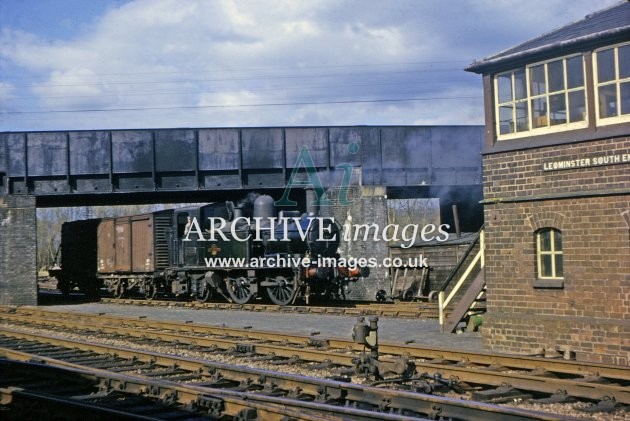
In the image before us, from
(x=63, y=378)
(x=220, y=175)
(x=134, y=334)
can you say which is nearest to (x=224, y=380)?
(x=63, y=378)

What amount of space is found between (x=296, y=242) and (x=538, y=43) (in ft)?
37.0

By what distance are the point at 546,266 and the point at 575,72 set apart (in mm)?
2906

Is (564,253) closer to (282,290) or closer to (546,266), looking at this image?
(546,266)

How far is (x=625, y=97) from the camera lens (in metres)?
10.3

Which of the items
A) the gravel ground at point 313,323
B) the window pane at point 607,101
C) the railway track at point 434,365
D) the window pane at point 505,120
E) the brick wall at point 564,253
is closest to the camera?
the railway track at point 434,365

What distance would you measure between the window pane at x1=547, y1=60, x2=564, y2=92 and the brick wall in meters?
1.00

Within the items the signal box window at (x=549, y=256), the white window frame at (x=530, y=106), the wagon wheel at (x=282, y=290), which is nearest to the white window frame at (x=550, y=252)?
the signal box window at (x=549, y=256)

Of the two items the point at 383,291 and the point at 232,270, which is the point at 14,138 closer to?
the point at 232,270

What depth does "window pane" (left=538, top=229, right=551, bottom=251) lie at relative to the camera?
1123cm

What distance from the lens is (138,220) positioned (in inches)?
1005

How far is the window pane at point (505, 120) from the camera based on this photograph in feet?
39.2

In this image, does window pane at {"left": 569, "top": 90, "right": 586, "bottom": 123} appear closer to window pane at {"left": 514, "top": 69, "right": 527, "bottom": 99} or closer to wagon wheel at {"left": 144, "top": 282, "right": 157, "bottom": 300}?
window pane at {"left": 514, "top": 69, "right": 527, "bottom": 99}

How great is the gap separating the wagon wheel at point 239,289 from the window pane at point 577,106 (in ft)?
41.8

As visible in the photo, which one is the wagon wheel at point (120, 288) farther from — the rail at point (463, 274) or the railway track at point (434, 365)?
the rail at point (463, 274)
